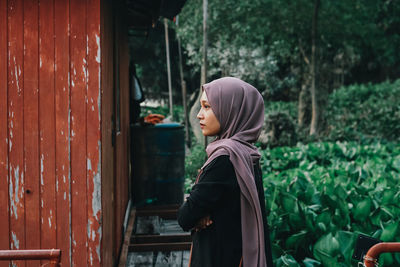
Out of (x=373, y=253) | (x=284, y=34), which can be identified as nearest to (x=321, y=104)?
(x=284, y=34)

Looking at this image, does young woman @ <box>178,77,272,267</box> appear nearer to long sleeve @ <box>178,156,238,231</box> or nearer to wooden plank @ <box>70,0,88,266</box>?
long sleeve @ <box>178,156,238,231</box>

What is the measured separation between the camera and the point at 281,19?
14547 mm

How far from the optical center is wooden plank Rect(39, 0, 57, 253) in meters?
3.41

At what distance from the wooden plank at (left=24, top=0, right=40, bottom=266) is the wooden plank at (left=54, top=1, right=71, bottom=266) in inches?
6.3

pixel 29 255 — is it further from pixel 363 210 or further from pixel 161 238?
pixel 363 210

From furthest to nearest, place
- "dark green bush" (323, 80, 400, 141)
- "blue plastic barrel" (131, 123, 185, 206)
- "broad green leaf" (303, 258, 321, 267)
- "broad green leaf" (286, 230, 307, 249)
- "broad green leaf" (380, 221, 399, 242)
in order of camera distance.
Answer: "dark green bush" (323, 80, 400, 141)
"blue plastic barrel" (131, 123, 185, 206)
"broad green leaf" (286, 230, 307, 249)
"broad green leaf" (380, 221, 399, 242)
"broad green leaf" (303, 258, 321, 267)

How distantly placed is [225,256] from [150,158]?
464 centimetres

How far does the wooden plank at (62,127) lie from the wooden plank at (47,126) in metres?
0.04

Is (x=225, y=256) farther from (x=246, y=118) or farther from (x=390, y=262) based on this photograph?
(x=390, y=262)

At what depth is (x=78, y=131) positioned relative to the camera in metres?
3.43

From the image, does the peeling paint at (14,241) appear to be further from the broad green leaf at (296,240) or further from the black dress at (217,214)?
the broad green leaf at (296,240)

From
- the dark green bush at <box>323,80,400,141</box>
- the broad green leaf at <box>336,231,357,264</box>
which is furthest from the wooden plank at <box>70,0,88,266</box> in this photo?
the dark green bush at <box>323,80,400,141</box>

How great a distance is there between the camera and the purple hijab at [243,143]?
2283mm

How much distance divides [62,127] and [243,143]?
1.69 meters
